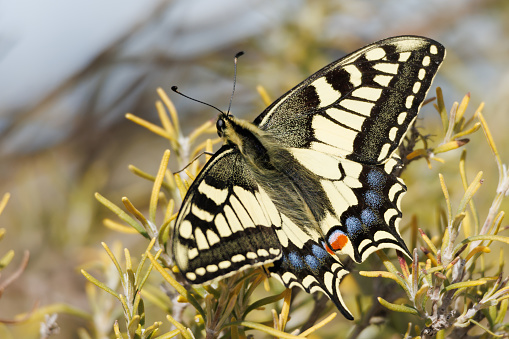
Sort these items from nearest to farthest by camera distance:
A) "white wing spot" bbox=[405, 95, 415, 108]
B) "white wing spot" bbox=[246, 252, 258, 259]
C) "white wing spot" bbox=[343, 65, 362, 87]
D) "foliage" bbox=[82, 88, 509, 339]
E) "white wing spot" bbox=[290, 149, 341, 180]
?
1. "foliage" bbox=[82, 88, 509, 339]
2. "white wing spot" bbox=[246, 252, 258, 259]
3. "white wing spot" bbox=[405, 95, 415, 108]
4. "white wing spot" bbox=[343, 65, 362, 87]
5. "white wing spot" bbox=[290, 149, 341, 180]

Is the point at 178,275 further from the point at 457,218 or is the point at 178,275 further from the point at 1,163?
the point at 1,163

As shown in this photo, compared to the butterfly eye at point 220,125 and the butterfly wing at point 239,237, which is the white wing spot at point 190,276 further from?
the butterfly eye at point 220,125

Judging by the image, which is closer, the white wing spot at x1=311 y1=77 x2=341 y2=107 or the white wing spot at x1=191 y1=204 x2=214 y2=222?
the white wing spot at x1=191 y1=204 x2=214 y2=222

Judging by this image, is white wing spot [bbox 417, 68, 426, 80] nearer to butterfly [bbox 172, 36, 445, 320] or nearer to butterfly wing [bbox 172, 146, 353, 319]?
butterfly [bbox 172, 36, 445, 320]

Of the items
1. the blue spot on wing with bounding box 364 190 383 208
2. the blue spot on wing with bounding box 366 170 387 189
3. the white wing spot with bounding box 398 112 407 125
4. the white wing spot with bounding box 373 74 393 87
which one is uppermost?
the white wing spot with bounding box 373 74 393 87

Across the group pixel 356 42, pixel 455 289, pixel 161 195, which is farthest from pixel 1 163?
pixel 455 289

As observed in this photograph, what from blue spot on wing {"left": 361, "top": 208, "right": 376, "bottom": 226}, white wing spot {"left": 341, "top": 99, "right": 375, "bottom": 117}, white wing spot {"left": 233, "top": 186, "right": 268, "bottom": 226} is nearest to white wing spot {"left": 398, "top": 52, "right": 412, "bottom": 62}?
white wing spot {"left": 341, "top": 99, "right": 375, "bottom": 117}

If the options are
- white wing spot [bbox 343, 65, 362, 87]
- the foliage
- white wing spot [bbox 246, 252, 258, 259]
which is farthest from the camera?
white wing spot [bbox 343, 65, 362, 87]

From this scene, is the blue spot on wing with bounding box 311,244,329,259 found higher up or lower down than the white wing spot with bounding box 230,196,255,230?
lower down
